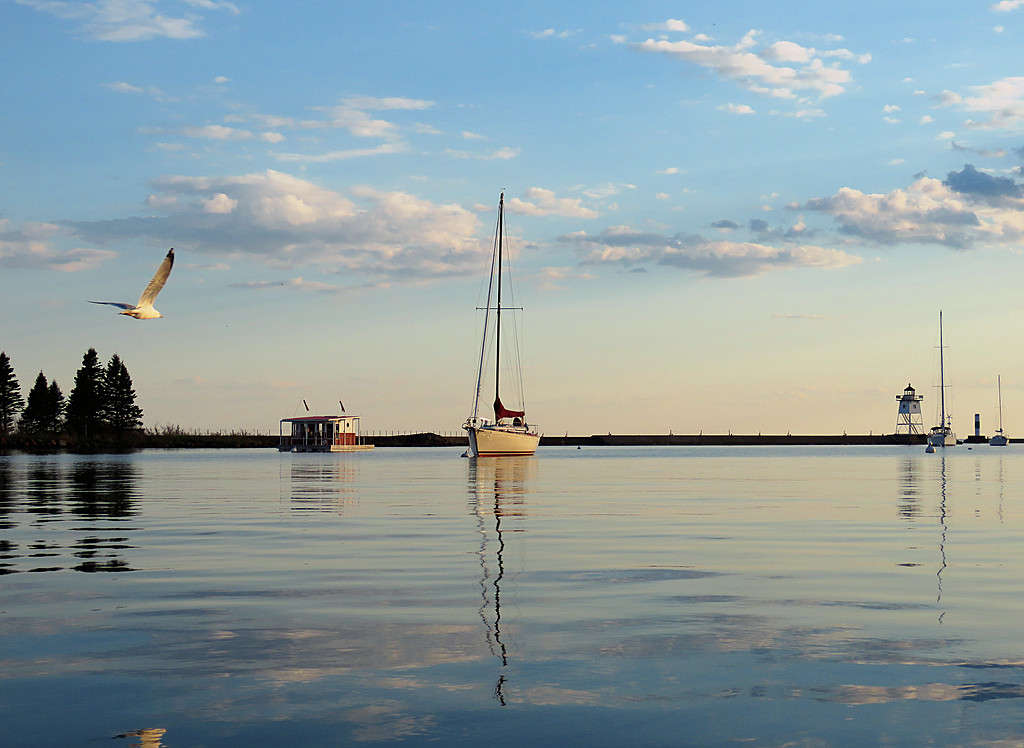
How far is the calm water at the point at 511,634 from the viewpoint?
8.97 metres

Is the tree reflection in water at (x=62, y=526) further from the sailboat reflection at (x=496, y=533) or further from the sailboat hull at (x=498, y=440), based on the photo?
the sailboat hull at (x=498, y=440)

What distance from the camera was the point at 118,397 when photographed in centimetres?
18300

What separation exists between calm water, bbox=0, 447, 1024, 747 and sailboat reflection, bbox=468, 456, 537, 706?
86 millimetres

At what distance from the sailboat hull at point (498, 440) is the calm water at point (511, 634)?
73.7m

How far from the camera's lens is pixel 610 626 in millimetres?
13531

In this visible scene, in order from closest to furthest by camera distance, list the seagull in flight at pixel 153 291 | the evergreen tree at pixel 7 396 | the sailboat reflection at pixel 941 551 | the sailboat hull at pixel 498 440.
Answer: the sailboat reflection at pixel 941 551
the seagull in flight at pixel 153 291
the sailboat hull at pixel 498 440
the evergreen tree at pixel 7 396

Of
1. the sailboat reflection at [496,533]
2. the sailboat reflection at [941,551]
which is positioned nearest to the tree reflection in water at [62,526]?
the sailboat reflection at [496,533]

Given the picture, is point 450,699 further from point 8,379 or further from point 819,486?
point 8,379

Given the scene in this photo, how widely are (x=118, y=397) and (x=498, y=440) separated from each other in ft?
328

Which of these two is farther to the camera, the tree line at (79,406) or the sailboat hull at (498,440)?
the tree line at (79,406)

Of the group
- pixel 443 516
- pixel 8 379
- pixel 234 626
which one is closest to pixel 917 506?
pixel 443 516

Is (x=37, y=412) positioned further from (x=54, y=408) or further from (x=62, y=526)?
(x=62, y=526)

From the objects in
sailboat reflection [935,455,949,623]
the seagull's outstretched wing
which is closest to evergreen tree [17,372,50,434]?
the seagull's outstretched wing

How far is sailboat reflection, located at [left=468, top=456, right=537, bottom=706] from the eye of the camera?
40.3ft
